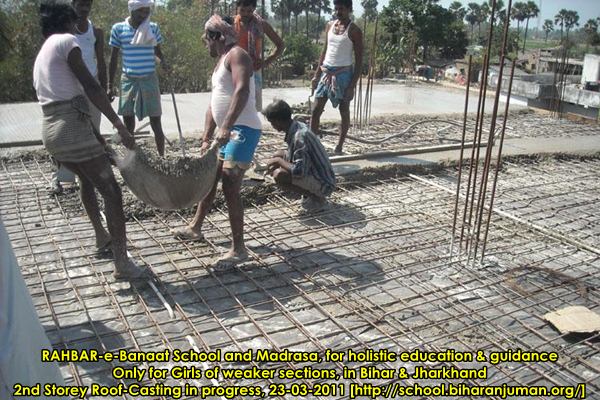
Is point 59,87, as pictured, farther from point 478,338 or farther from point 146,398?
point 478,338

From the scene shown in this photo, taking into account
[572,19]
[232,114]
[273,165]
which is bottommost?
[273,165]

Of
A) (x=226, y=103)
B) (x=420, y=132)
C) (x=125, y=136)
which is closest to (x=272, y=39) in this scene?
(x=226, y=103)

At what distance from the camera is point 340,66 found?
17.1 ft

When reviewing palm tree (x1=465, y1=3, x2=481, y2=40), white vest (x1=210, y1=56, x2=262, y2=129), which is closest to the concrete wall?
white vest (x1=210, y1=56, x2=262, y2=129)

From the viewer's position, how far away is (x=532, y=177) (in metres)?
5.46

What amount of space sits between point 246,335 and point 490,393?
1.11m

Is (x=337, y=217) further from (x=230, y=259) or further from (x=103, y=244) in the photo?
(x=103, y=244)

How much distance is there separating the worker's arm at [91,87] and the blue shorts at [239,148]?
1.78ft

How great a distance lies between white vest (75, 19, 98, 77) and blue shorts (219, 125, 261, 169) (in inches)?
59.1

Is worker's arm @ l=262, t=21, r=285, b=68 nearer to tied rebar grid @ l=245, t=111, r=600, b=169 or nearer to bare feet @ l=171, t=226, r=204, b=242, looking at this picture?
tied rebar grid @ l=245, t=111, r=600, b=169

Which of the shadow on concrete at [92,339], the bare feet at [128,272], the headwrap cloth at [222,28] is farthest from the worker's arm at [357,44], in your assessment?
the shadow on concrete at [92,339]

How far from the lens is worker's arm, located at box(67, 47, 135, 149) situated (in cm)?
274

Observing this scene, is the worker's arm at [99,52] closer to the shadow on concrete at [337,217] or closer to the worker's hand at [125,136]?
the worker's hand at [125,136]

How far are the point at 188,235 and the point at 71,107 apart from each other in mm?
1159
